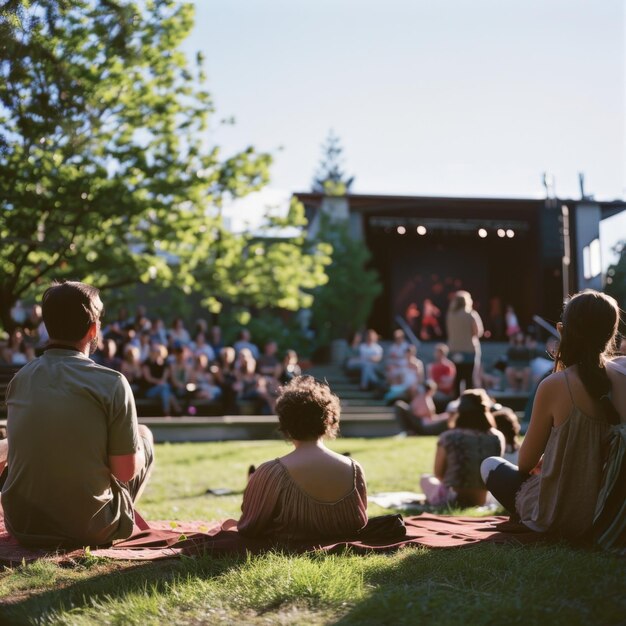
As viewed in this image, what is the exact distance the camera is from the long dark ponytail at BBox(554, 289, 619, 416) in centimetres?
402

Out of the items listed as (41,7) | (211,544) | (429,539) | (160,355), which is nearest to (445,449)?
(429,539)

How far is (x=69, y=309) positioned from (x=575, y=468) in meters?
2.43

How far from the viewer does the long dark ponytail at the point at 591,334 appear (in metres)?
4.02

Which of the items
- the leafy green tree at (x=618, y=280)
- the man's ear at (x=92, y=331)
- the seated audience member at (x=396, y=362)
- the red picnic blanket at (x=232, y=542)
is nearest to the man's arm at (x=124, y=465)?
the red picnic blanket at (x=232, y=542)

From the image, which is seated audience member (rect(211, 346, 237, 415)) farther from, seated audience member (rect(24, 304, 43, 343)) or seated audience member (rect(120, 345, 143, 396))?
seated audience member (rect(24, 304, 43, 343))

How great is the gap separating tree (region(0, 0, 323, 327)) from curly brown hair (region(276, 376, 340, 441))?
16.1ft

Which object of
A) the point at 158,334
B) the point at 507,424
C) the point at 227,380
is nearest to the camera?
the point at 507,424

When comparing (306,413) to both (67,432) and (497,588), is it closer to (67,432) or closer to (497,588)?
(67,432)

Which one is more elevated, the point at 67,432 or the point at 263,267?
the point at 263,267

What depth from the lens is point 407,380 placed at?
53.5 ft

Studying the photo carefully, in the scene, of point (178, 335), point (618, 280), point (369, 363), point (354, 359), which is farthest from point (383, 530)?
→ point (618, 280)

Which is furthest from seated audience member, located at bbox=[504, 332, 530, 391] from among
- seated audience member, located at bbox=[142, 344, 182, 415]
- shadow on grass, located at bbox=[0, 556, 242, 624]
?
shadow on grass, located at bbox=[0, 556, 242, 624]

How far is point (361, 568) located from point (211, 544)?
2.70 ft

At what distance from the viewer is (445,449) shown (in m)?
6.27
